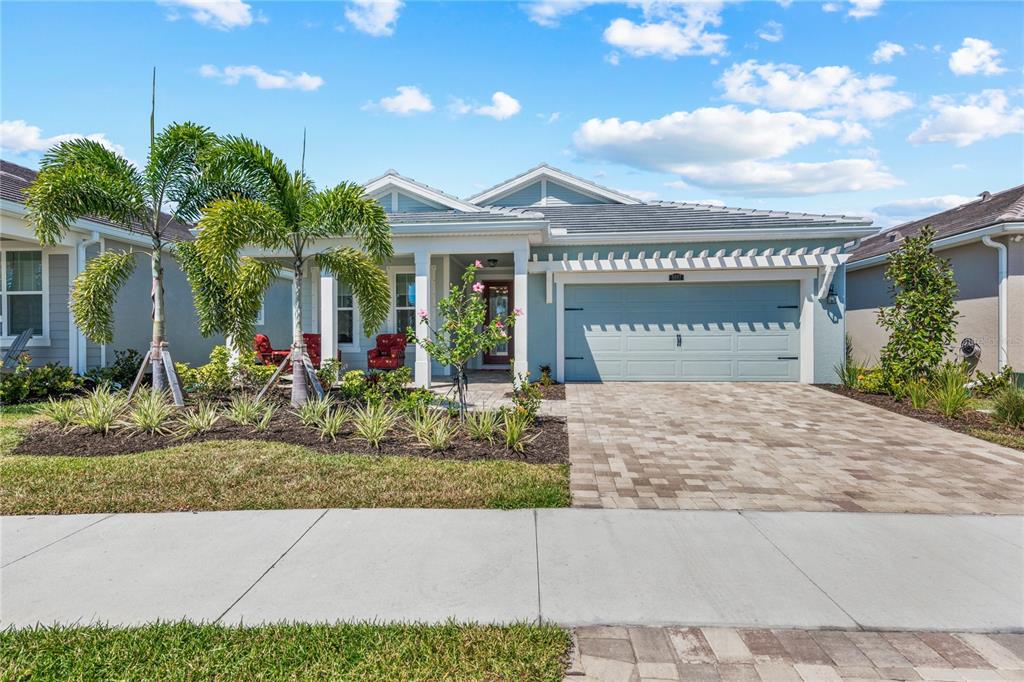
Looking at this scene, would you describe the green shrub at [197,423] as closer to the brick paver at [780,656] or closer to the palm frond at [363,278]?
the palm frond at [363,278]

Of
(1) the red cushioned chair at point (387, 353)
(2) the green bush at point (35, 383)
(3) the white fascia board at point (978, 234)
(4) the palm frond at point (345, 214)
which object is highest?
(3) the white fascia board at point (978, 234)

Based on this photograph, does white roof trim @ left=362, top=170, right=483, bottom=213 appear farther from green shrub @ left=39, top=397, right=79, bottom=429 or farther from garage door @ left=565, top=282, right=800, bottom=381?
green shrub @ left=39, top=397, right=79, bottom=429

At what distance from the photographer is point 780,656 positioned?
2.55 metres

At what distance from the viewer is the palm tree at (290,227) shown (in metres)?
7.54

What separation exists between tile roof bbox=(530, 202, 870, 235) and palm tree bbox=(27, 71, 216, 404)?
304 inches

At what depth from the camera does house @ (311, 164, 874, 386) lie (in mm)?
11914

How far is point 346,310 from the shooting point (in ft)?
46.1

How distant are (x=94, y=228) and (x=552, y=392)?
31.8ft

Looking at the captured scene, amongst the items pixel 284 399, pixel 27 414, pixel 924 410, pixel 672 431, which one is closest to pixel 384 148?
pixel 284 399

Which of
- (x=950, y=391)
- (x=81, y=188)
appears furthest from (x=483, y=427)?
(x=950, y=391)

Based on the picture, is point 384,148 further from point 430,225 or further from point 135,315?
point 135,315

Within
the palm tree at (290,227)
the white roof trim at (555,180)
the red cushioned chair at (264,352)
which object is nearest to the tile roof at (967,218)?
the white roof trim at (555,180)

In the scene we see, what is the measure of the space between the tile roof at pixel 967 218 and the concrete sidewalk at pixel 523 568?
950 cm

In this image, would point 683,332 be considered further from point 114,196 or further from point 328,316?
point 114,196
